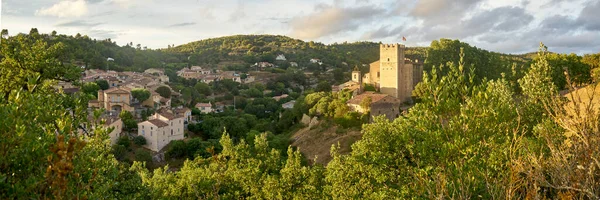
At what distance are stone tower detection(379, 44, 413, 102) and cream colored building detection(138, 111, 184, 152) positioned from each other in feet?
70.6

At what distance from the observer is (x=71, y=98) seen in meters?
12.1

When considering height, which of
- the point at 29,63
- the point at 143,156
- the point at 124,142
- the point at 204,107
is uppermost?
the point at 29,63

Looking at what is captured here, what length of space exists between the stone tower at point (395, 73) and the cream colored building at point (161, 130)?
21.5 meters

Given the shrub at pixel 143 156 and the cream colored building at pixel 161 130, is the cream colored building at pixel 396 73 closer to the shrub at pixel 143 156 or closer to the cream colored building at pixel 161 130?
the cream colored building at pixel 161 130

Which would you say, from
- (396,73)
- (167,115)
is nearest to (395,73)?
(396,73)

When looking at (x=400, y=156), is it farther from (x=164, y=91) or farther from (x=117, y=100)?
(x=164, y=91)

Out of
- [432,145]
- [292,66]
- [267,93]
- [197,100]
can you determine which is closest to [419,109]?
[432,145]

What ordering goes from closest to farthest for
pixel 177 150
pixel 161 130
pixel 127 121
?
pixel 177 150
pixel 161 130
pixel 127 121

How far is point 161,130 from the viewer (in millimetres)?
45812

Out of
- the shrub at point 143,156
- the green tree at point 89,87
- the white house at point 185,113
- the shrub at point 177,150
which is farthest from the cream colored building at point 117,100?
the green tree at point 89,87

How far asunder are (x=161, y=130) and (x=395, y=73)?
23805 millimetres

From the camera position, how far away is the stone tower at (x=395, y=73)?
4397 centimetres

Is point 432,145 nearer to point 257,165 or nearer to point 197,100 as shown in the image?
point 257,165

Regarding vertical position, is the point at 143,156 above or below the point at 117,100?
below
